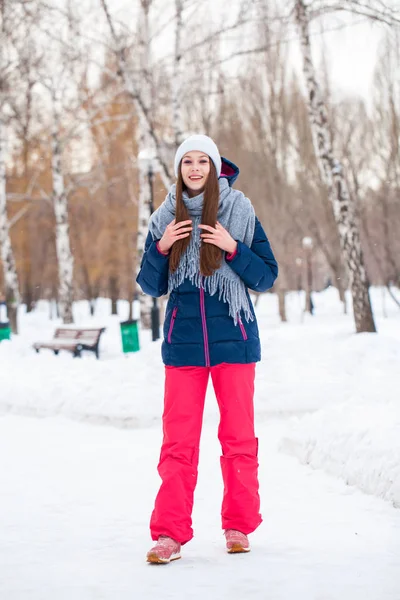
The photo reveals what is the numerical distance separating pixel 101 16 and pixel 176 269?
1240cm

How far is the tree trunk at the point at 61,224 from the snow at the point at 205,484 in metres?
10.7

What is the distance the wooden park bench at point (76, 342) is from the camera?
49.2 ft

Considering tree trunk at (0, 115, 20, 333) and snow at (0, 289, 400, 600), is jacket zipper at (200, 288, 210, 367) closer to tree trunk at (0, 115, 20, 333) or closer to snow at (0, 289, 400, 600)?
snow at (0, 289, 400, 600)

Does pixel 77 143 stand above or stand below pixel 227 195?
above

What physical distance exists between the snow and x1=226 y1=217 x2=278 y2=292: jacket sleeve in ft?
3.98

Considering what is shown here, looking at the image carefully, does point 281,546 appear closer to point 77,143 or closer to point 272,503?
point 272,503

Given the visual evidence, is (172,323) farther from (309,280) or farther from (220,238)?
(309,280)

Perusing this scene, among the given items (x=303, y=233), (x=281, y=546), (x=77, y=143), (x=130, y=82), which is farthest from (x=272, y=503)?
(x=303, y=233)

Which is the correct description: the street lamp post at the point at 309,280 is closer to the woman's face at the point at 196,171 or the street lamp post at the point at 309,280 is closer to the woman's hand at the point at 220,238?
the woman's face at the point at 196,171

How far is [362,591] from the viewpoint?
2822mm

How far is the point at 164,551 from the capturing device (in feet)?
10.7

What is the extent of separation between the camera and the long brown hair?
337 centimetres

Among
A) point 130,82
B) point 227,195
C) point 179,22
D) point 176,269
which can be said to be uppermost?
point 179,22

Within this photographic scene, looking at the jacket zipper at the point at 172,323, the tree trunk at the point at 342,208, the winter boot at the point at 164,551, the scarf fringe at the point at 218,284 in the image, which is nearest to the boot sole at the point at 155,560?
the winter boot at the point at 164,551
